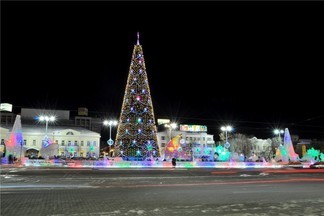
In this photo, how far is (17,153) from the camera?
201 feet

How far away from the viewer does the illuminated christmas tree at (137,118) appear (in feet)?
186

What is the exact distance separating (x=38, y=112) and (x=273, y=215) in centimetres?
11497

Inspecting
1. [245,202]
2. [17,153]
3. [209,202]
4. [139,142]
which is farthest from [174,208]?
[17,153]

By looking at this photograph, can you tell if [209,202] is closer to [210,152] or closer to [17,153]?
[17,153]

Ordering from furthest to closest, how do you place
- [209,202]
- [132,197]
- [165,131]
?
[165,131] → [132,197] → [209,202]

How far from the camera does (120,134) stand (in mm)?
58625

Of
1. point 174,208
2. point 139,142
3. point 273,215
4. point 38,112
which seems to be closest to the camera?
point 273,215

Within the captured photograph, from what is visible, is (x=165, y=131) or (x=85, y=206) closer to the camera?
(x=85, y=206)

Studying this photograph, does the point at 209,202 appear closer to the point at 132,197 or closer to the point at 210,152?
the point at 132,197

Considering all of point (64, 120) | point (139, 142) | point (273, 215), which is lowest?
point (273, 215)

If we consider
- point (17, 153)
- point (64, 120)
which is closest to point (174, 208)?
point (17, 153)

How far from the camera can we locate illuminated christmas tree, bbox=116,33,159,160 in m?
56.7

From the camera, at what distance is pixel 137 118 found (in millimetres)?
57844

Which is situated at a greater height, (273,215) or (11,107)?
(11,107)
